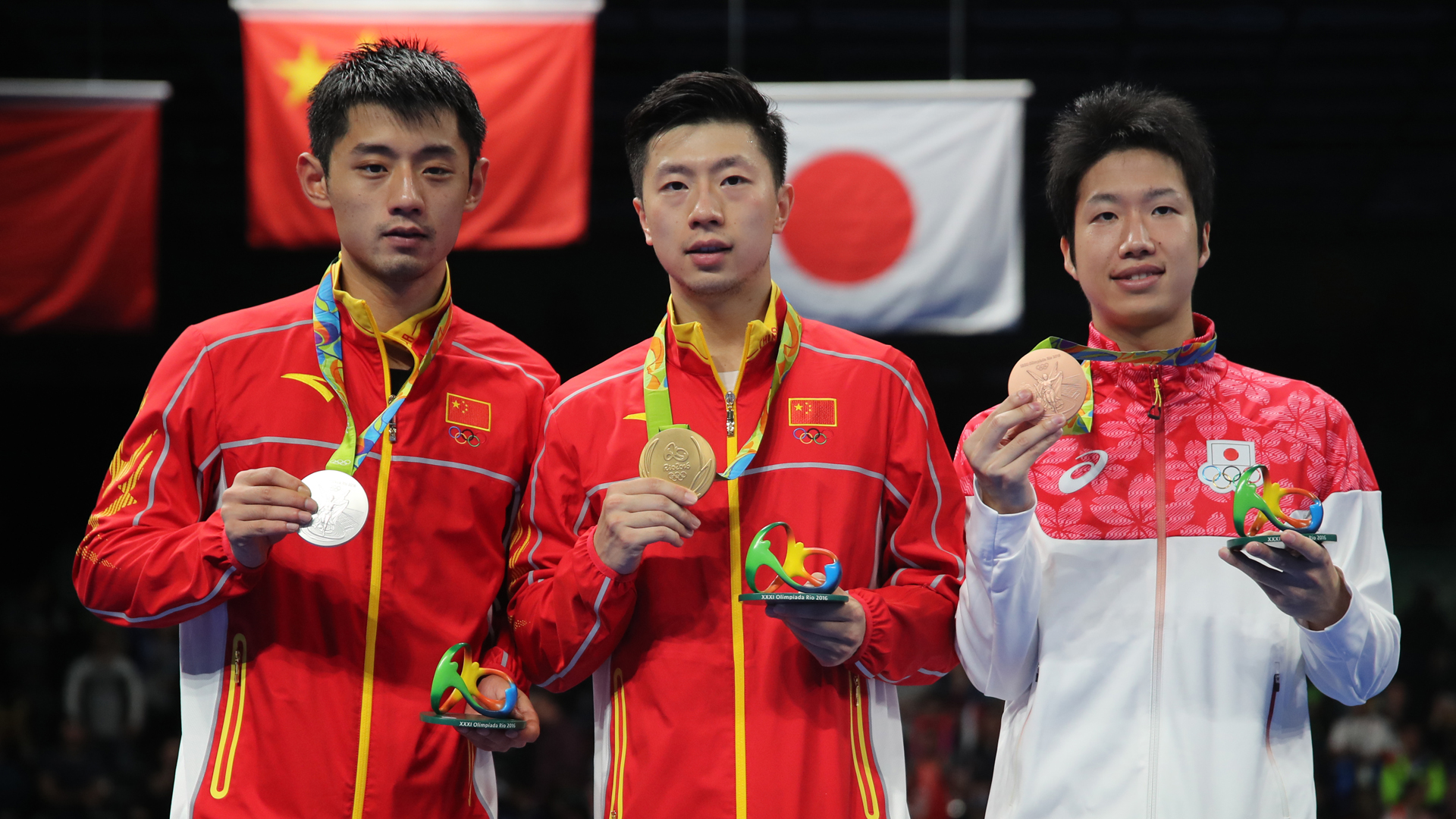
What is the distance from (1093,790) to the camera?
2611 millimetres

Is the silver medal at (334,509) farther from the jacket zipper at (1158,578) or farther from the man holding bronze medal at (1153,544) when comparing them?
the jacket zipper at (1158,578)

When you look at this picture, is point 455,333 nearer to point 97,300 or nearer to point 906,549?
point 906,549

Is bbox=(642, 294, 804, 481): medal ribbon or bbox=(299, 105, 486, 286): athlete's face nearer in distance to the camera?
bbox=(642, 294, 804, 481): medal ribbon

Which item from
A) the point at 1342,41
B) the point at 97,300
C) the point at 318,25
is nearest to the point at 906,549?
the point at 318,25

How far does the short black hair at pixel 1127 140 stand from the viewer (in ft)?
9.41

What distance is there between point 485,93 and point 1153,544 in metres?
4.30

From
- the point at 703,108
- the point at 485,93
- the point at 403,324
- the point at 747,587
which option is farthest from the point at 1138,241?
the point at 485,93

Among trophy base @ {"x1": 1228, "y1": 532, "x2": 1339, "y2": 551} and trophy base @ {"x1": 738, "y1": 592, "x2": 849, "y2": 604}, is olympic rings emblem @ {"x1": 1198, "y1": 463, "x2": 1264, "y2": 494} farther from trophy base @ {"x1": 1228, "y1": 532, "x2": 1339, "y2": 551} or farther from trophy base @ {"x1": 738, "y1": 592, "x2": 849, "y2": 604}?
trophy base @ {"x1": 738, "y1": 592, "x2": 849, "y2": 604}

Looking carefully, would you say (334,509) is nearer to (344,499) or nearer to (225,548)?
(344,499)

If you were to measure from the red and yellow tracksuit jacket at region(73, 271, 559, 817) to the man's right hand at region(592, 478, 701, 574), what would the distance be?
431 mm

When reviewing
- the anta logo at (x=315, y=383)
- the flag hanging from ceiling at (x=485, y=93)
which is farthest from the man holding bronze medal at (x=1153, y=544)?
the flag hanging from ceiling at (x=485, y=93)

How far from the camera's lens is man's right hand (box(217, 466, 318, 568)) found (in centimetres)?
248

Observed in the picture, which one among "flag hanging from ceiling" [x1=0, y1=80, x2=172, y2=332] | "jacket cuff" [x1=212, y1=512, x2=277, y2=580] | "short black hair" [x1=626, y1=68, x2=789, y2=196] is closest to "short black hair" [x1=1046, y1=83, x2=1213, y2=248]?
"short black hair" [x1=626, y1=68, x2=789, y2=196]

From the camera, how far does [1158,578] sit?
2689 mm
